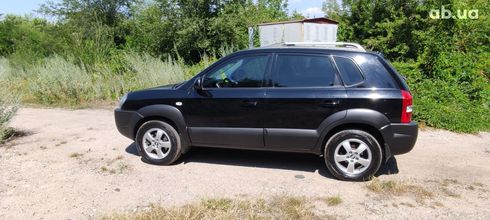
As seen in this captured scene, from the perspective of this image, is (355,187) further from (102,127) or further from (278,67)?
(102,127)

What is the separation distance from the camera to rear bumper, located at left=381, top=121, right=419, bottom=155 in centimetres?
507

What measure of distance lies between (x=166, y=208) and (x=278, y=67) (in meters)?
2.33

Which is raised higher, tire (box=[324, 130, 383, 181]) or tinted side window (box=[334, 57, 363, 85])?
tinted side window (box=[334, 57, 363, 85])

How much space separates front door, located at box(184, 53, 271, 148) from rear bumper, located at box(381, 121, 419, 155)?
5.26 ft

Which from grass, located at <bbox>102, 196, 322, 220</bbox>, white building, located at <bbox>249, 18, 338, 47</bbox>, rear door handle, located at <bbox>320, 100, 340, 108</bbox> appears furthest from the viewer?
white building, located at <bbox>249, 18, 338, 47</bbox>

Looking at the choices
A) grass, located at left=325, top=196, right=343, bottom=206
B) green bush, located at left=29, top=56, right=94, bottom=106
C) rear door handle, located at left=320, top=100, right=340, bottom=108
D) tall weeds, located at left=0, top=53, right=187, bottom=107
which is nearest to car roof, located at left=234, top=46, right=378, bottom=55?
rear door handle, located at left=320, top=100, right=340, bottom=108

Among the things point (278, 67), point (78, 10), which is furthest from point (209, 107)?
point (78, 10)

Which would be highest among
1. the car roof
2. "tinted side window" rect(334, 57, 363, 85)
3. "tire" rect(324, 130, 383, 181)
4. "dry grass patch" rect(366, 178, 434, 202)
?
the car roof

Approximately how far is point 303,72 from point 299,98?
1.21 feet

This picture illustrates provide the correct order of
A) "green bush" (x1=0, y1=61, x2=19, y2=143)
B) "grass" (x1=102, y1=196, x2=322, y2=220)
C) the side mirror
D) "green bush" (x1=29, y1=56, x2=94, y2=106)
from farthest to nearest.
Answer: "green bush" (x1=29, y1=56, x2=94, y2=106) → "green bush" (x1=0, y1=61, x2=19, y2=143) → the side mirror → "grass" (x1=102, y1=196, x2=322, y2=220)

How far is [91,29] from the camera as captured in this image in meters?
19.4

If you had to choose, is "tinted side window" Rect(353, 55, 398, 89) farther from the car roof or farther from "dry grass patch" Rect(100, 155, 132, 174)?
"dry grass patch" Rect(100, 155, 132, 174)

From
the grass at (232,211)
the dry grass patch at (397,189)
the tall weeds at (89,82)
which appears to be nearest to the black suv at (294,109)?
the dry grass patch at (397,189)

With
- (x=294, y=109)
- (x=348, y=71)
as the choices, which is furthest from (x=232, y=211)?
(x=348, y=71)
